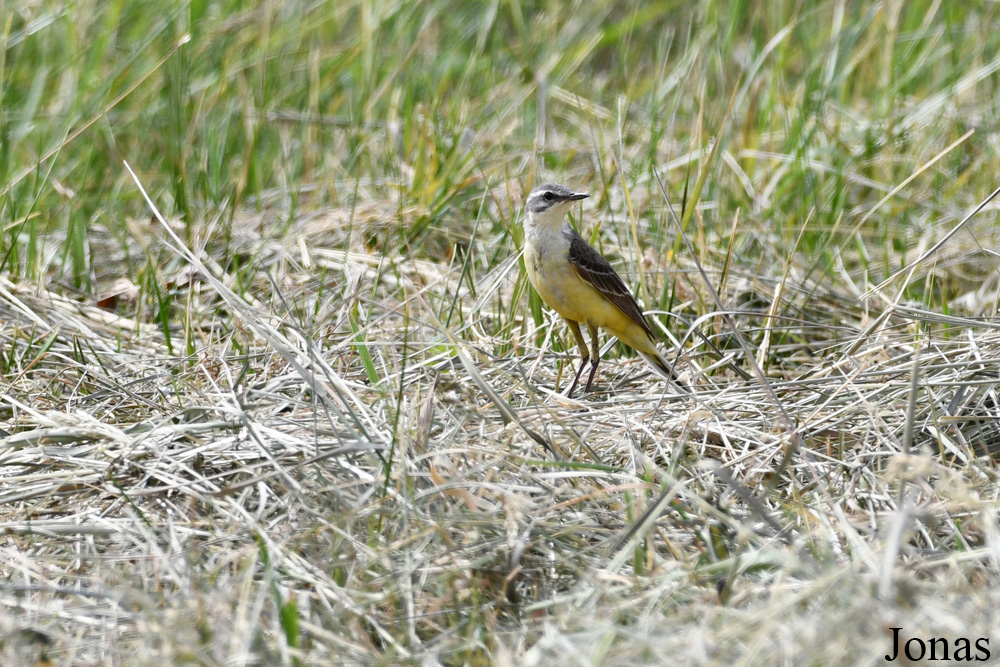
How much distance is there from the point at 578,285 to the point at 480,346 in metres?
0.55

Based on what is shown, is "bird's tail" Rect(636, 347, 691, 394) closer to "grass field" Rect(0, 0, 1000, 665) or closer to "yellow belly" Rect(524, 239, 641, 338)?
"grass field" Rect(0, 0, 1000, 665)

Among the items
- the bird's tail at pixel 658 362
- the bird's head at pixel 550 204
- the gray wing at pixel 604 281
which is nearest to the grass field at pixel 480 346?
the bird's tail at pixel 658 362

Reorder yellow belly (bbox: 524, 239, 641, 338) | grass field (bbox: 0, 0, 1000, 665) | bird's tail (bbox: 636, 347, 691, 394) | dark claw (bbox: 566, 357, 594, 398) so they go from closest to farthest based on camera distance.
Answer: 1. grass field (bbox: 0, 0, 1000, 665)
2. dark claw (bbox: 566, 357, 594, 398)
3. yellow belly (bbox: 524, 239, 641, 338)
4. bird's tail (bbox: 636, 347, 691, 394)

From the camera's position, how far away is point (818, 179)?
6191 millimetres

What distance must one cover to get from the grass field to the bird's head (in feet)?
0.55

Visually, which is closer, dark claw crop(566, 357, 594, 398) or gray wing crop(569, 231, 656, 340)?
dark claw crop(566, 357, 594, 398)

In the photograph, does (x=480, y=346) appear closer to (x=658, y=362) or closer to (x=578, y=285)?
(x=578, y=285)

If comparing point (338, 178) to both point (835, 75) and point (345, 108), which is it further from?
point (835, 75)

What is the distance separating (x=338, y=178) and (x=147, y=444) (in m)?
3.55

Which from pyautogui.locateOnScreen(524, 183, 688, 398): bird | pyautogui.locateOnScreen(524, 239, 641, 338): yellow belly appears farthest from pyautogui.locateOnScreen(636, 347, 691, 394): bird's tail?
pyautogui.locateOnScreen(524, 239, 641, 338): yellow belly

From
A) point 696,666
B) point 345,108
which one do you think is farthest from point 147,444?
point 345,108

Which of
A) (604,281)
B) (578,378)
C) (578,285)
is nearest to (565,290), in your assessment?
(578,285)

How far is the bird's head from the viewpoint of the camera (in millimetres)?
4953

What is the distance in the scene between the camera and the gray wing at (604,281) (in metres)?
4.73
